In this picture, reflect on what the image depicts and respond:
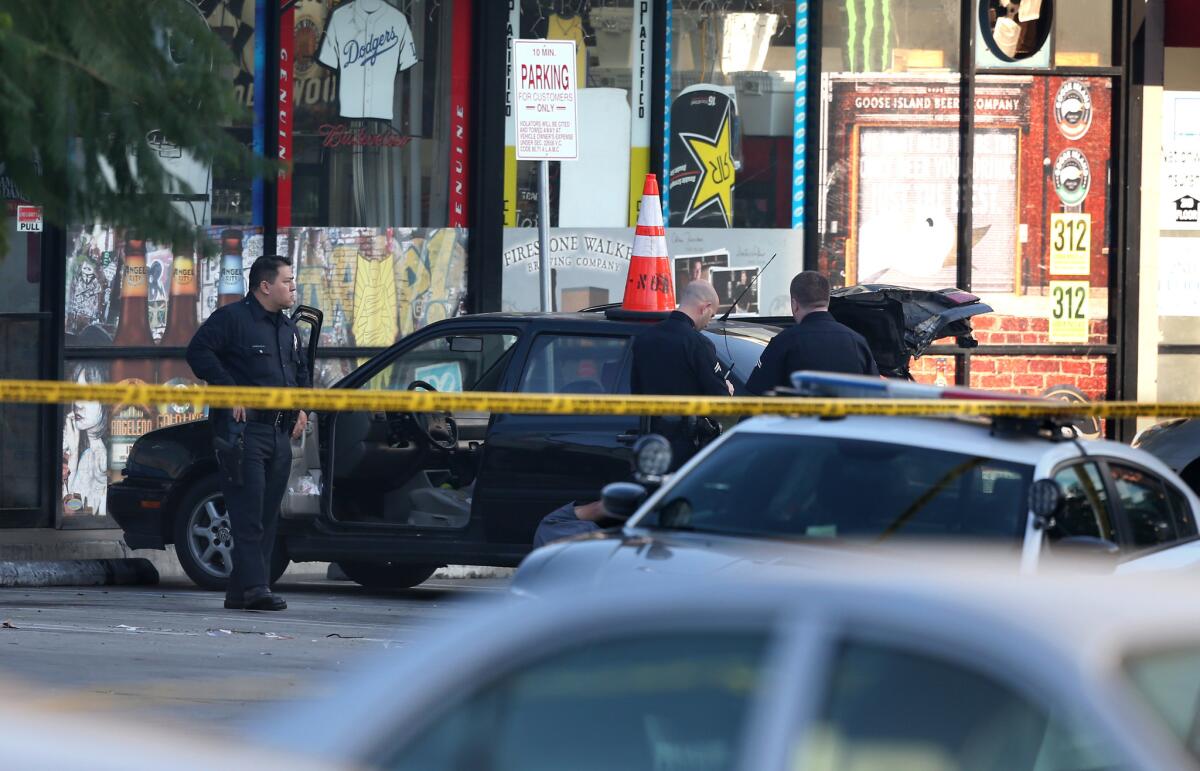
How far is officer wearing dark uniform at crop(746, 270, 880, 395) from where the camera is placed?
948cm

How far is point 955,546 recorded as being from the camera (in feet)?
20.9

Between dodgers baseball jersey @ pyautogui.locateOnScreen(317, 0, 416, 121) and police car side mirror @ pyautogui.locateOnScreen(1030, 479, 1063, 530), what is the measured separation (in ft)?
32.1

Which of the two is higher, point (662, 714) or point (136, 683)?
point (662, 714)

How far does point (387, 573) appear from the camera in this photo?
1181 centimetres

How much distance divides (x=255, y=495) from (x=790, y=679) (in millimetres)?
7923

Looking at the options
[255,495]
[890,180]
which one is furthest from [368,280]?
[255,495]

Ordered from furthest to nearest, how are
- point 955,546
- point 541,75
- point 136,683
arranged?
point 541,75 → point 136,683 → point 955,546

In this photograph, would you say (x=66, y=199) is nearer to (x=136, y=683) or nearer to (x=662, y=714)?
(x=136, y=683)

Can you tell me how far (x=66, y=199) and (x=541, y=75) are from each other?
558cm

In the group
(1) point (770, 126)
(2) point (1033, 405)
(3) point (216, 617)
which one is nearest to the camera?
(2) point (1033, 405)

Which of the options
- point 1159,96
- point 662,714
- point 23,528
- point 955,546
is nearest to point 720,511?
point 955,546

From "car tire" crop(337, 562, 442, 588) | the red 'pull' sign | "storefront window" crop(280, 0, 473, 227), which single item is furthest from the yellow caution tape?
the red 'pull' sign

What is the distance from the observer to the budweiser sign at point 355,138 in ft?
49.8

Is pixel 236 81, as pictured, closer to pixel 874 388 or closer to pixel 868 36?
pixel 868 36
